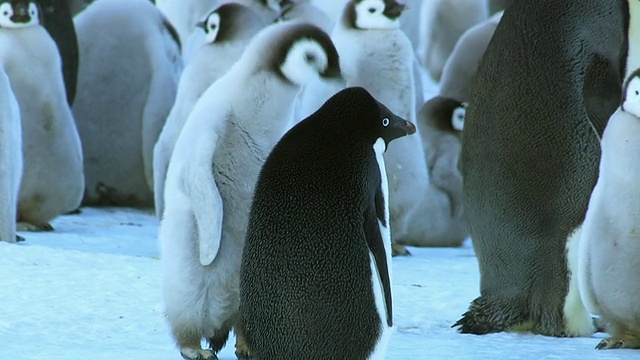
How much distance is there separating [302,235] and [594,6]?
1.49 m

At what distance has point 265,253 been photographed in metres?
3.07

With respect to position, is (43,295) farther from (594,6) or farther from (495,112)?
(594,6)

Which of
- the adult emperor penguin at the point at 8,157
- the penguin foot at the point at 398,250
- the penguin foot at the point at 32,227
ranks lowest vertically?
the penguin foot at the point at 32,227

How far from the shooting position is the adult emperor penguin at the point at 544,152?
4.08 meters

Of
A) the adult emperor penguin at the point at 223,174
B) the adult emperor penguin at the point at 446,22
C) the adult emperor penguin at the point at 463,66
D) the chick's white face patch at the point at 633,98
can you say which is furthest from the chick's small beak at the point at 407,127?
the adult emperor penguin at the point at 446,22

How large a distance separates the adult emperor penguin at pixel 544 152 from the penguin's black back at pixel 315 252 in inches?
44.6

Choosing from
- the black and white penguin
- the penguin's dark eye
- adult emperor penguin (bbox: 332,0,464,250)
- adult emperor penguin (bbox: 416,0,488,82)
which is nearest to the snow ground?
adult emperor penguin (bbox: 332,0,464,250)

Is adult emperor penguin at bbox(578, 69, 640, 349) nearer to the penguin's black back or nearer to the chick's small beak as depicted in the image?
the chick's small beak

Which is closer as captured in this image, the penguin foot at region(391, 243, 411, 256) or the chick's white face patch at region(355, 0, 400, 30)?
the penguin foot at region(391, 243, 411, 256)

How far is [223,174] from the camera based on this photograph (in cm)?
358

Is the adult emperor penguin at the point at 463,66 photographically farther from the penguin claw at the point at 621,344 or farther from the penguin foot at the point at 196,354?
the penguin foot at the point at 196,354

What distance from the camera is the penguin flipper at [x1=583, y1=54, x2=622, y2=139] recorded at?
403 centimetres

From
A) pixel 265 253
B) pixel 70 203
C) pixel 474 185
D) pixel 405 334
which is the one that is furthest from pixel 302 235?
pixel 70 203

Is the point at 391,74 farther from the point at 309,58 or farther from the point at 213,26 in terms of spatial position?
the point at 309,58
